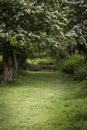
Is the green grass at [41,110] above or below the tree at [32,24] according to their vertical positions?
below

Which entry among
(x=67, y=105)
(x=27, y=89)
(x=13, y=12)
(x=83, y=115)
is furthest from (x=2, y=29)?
(x=83, y=115)

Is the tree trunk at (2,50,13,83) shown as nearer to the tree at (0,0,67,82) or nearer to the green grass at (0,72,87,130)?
the tree at (0,0,67,82)

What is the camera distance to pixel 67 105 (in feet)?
56.7

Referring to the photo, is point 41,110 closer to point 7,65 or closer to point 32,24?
point 32,24

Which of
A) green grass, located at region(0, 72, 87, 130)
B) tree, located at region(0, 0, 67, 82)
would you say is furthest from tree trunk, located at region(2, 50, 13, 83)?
green grass, located at region(0, 72, 87, 130)

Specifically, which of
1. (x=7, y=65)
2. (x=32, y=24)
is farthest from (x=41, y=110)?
(x=7, y=65)

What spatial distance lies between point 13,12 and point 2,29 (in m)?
1.78

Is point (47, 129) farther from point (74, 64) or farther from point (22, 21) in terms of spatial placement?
point (74, 64)

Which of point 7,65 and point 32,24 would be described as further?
point 7,65

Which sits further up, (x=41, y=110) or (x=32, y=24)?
(x=32, y=24)

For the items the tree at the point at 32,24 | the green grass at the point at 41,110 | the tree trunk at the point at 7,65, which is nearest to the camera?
the green grass at the point at 41,110

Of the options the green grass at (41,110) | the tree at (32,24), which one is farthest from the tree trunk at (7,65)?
the green grass at (41,110)

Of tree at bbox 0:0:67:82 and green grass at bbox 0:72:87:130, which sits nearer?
green grass at bbox 0:72:87:130

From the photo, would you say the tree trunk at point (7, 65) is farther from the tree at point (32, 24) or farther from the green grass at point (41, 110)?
the green grass at point (41, 110)
